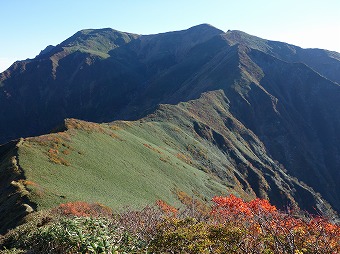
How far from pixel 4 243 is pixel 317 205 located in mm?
113689

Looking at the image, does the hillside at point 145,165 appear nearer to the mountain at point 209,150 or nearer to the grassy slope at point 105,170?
the grassy slope at point 105,170

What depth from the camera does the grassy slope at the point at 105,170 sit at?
41.4 metres

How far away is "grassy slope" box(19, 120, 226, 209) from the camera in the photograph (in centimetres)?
4141

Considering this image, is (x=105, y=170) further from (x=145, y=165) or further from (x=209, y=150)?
(x=209, y=150)

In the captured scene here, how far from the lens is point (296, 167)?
474 feet

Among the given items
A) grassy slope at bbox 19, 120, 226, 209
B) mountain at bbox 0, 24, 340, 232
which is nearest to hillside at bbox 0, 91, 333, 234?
grassy slope at bbox 19, 120, 226, 209

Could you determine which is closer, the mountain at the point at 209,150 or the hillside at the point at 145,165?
the hillside at the point at 145,165

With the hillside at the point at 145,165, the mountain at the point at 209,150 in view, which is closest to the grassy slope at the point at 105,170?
the hillside at the point at 145,165

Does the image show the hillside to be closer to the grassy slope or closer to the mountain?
the grassy slope

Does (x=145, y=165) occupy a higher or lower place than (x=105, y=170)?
lower

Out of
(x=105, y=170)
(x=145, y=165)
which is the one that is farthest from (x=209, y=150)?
(x=105, y=170)

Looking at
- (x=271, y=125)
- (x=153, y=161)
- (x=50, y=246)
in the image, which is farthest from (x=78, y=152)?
(x=271, y=125)

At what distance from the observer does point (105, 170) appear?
172ft

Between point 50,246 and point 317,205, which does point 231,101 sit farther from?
point 50,246
